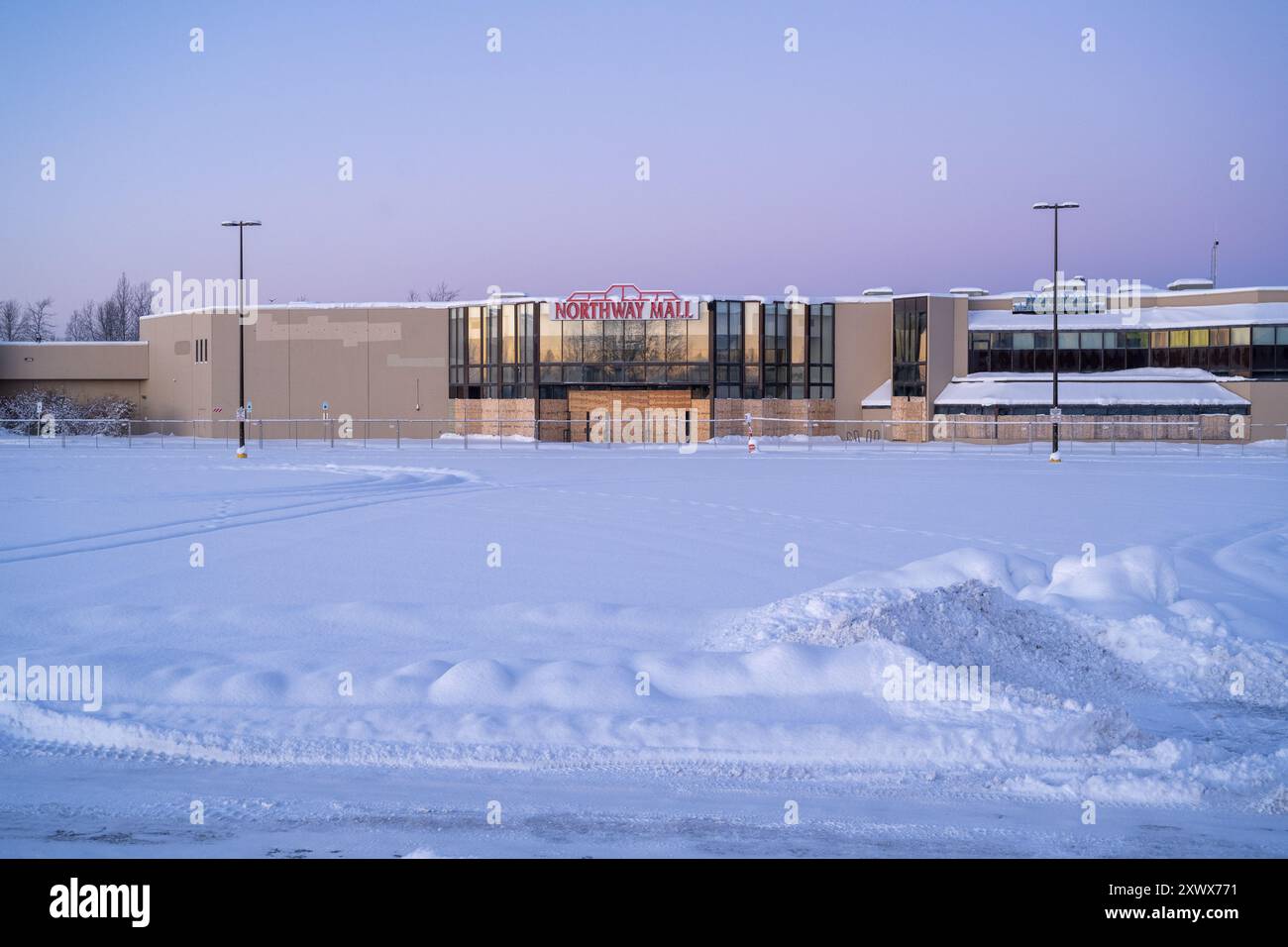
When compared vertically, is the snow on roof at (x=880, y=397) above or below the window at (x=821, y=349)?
below

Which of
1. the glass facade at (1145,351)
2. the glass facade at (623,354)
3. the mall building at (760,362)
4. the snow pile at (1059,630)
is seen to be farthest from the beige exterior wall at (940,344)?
the snow pile at (1059,630)

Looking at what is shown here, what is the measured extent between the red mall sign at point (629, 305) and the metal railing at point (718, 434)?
6246 mm

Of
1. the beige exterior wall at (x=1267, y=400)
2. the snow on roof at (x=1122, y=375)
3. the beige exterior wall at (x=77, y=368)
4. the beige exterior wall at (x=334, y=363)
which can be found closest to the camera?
the beige exterior wall at (x=1267, y=400)

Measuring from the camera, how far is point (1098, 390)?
6412 centimetres

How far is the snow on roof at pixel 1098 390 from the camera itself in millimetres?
62812

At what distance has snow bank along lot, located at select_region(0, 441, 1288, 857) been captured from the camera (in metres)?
6.21

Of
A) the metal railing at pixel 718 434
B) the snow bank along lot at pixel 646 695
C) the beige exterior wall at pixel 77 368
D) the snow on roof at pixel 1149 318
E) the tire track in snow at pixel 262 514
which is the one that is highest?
the snow on roof at pixel 1149 318

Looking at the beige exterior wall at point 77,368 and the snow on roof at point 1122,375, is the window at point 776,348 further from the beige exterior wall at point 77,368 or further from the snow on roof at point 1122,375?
the beige exterior wall at point 77,368

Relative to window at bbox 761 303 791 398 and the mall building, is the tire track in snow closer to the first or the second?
the mall building

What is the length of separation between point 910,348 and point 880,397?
3.43 metres

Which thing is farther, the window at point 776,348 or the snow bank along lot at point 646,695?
the window at point 776,348

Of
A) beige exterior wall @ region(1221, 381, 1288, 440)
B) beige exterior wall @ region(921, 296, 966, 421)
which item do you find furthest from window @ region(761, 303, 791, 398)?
beige exterior wall @ region(1221, 381, 1288, 440)

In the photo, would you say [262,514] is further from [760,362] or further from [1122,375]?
[1122,375]

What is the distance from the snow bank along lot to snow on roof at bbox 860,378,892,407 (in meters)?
52.1
